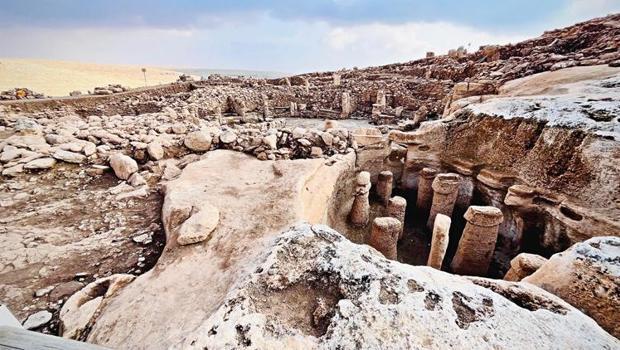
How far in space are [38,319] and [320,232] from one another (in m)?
2.12

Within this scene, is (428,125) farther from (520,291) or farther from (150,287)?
(150,287)

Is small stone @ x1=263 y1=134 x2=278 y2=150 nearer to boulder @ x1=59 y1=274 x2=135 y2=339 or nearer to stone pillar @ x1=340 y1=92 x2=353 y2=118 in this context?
boulder @ x1=59 y1=274 x2=135 y2=339

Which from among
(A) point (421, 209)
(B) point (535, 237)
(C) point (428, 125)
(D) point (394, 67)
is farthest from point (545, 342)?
(D) point (394, 67)

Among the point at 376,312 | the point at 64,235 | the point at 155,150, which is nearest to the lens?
the point at 376,312

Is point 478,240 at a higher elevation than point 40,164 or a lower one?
lower

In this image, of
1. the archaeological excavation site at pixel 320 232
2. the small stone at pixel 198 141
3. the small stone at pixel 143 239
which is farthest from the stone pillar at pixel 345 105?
the small stone at pixel 143 239

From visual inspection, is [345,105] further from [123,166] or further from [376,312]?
[376,312]

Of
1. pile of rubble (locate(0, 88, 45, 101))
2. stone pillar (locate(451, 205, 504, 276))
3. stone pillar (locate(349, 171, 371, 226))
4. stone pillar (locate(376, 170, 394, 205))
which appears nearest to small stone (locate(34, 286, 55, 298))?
stone pillar (locate(349, 171, 371, 226))

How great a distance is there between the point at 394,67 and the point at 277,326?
25.6 m

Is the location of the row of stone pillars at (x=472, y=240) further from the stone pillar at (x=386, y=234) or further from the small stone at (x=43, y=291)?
the small stone at (x=43, y=291)

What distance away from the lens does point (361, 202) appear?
5.21 metres

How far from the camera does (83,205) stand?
333 cm

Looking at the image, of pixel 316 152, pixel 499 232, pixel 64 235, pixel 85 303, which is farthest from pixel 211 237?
pixel 499 232

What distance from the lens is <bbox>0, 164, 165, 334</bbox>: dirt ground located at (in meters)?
2.23
